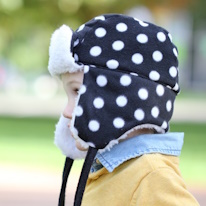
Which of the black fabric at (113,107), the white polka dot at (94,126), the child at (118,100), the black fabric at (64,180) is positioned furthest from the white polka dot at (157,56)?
the black fabric at (64,180)

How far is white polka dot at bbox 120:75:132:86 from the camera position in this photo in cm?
263

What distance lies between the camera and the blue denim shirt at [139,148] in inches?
102

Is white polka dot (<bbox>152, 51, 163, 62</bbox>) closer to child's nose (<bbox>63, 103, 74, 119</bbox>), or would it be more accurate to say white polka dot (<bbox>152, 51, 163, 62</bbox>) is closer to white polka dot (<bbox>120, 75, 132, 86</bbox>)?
white polka dot (<bbox>120, 75, 132, 86</bbox>)

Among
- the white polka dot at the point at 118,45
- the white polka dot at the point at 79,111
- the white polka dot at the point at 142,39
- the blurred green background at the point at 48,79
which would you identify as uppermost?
the white polka dot at the point at 142,39

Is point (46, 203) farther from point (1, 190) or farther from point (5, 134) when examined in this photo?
point (5, 134)

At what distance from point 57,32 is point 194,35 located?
43431 millimetres

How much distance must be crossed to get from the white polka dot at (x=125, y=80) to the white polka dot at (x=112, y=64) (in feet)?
0.18

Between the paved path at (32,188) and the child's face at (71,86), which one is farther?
the paved path at (32,188)

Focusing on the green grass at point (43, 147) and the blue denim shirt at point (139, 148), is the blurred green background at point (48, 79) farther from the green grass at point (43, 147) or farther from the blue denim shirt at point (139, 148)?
the blue denim shirt at point (139, 148)

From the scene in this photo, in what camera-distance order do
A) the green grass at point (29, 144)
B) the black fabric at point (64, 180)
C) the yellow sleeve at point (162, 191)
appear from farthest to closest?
1. the green grass at point (29, 144)
2. the black fabric at point (64, 180)
3. the yellow sleeve at point (162, 191)

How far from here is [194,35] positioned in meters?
45.6

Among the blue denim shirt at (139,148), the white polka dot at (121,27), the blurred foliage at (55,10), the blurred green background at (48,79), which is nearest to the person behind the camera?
the blue denim shirt at (139,148)

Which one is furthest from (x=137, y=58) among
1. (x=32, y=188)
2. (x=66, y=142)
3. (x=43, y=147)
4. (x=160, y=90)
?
(x=43, y=147)

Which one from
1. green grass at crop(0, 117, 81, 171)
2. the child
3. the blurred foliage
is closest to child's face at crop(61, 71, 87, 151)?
the child
